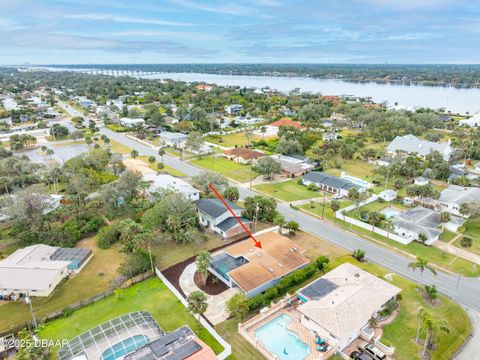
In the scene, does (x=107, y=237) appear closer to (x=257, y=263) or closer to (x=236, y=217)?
(x=236, y=217)

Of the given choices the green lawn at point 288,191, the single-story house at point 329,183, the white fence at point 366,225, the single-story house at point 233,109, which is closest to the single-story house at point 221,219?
the green lawn at point 288,191

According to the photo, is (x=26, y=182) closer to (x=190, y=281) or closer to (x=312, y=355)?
(x=190, y=281)

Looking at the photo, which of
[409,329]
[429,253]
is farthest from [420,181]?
[409,329]

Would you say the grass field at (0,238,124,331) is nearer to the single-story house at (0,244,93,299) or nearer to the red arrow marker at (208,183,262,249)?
the single-story house at (0,244,93,299)

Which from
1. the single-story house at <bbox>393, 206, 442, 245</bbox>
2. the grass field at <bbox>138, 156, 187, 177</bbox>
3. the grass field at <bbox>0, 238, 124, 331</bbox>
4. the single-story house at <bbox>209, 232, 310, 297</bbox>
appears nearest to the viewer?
the grass field at <bbox>0, 238, 124, 331</bbox>

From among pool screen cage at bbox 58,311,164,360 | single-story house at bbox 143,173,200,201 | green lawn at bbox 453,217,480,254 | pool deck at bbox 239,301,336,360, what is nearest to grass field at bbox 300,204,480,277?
green lawn at bbox 453,217,480,254

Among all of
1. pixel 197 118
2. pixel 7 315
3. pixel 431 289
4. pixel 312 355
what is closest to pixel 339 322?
pixel 312 355
